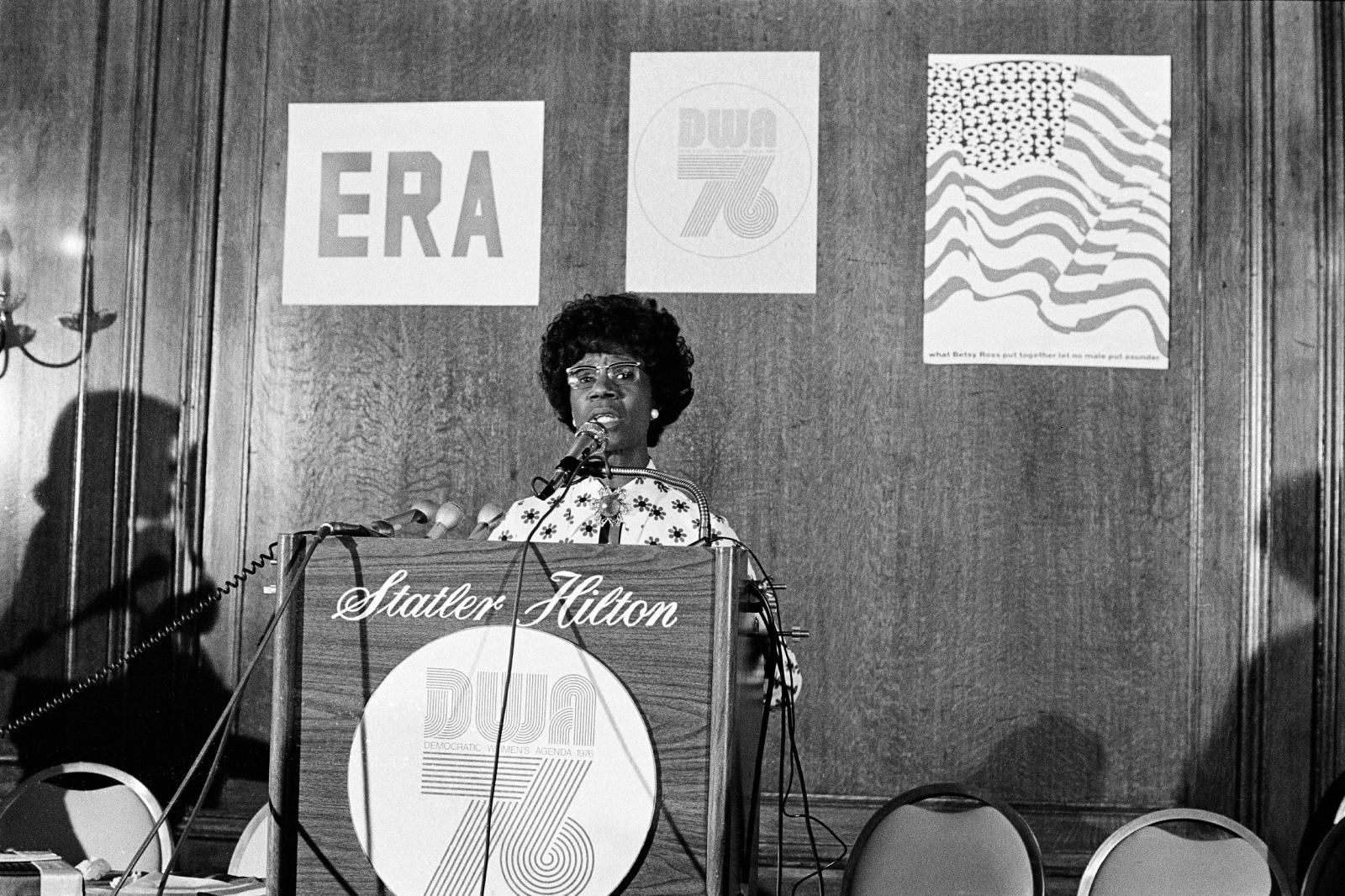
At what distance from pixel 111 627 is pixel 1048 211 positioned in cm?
305

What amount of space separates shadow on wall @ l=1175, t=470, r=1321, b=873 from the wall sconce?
348 centimetres

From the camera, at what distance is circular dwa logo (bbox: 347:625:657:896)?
170 centimetres

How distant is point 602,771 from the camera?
171cm

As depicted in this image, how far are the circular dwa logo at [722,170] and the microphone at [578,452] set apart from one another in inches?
76.7

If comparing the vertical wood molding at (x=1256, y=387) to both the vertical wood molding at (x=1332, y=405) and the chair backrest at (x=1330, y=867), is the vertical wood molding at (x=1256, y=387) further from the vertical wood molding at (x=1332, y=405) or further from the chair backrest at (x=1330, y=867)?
the chair backrest at (x=1330, y=867)

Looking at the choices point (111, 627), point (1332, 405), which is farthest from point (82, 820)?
point (1332, 405)

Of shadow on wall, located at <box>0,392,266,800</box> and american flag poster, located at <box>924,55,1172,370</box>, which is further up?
american flag poster, located at <box>924,55,1172,370</box>

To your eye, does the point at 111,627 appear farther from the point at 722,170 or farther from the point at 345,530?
the point at 345,530

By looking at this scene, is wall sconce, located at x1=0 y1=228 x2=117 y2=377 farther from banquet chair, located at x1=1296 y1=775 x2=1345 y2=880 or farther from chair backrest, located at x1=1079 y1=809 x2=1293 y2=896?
banquet chair, located at x1=1296 y1=775 x2=1345 y2=880

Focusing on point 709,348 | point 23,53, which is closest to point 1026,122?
point 709,348

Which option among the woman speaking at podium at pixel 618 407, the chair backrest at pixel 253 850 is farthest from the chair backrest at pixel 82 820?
the woman speaking at podium at pixel 618 407

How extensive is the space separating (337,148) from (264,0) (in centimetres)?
52

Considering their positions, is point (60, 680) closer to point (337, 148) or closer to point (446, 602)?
point (337, 148)

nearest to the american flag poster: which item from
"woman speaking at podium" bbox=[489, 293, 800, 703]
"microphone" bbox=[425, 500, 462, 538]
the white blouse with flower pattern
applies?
"woman speaking at podium" bbox=[489, 293, 800, 703]
